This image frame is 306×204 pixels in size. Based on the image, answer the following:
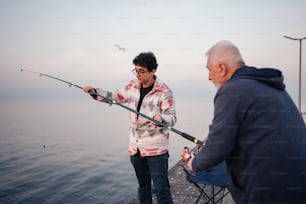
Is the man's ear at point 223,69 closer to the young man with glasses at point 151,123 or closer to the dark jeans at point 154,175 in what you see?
the young man with glasses at point 151,123

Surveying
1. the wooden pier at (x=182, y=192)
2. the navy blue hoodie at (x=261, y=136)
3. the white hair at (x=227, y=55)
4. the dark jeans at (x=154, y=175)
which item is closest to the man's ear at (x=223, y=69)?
the white hair at (x=227, y=55)

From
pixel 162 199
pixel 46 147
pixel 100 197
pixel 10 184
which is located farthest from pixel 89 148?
pixel 162 199

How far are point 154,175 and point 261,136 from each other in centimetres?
186

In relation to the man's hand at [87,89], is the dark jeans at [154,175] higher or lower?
lower

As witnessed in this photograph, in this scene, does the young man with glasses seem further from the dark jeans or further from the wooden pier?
the wooden pier

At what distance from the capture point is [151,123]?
3311mm

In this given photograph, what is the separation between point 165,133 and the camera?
337 centimetres

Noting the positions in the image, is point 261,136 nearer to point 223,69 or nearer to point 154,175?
point 223,69

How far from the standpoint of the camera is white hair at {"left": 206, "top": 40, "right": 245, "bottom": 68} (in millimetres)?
1893

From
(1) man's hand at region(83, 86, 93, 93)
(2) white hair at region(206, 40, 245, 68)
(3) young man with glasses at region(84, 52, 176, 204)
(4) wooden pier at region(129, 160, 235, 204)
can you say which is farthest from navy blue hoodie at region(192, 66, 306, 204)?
(4) wooden pier at region(129, 160, 235, 204)

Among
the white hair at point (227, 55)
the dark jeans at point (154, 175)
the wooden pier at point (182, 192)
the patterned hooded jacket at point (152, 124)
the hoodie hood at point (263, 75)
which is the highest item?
the white hair at point (227, 55)

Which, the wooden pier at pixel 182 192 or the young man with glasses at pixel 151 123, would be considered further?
the wooden pier at pixel 182 192

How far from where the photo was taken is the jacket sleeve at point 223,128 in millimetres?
1693

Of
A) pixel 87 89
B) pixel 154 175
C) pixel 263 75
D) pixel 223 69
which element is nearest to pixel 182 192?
pixel 154 175
